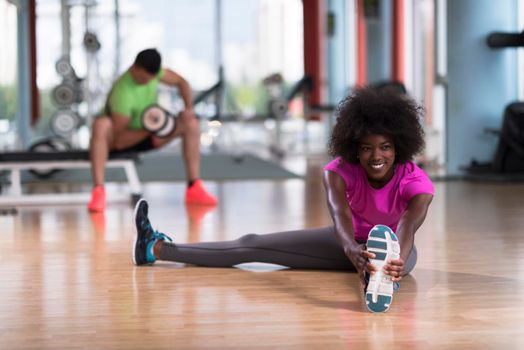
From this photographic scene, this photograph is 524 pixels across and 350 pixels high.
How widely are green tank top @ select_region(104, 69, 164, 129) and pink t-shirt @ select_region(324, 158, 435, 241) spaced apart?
2421mm

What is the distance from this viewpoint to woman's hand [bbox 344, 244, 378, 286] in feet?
6.61

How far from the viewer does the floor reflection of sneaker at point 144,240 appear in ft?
8.91

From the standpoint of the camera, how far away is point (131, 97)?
4.65m

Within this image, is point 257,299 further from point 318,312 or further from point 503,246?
point 503,246

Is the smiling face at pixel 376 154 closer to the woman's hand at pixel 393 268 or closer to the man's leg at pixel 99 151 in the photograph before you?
the woman's hand at pixel 393 268

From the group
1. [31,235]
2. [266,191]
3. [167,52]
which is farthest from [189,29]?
[31,235]

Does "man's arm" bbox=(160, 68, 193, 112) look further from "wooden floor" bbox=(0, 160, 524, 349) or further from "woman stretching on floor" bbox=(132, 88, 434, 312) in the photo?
"woman stretching on floor" bbox=(132, 88, 434, 312)

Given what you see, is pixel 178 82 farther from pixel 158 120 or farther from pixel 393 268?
pixel 393 268

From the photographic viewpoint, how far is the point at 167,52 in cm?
1194

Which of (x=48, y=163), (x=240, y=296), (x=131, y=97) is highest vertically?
(x=131, y=97)

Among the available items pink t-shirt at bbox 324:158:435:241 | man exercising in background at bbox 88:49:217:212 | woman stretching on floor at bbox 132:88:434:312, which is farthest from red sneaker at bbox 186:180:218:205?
pink t-shirt at bbox 324:158:435:241

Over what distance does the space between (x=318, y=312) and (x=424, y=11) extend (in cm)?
→ 663

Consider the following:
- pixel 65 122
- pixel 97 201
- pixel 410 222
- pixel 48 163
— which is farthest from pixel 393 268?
pixel 65 122

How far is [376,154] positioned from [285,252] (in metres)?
0.49
